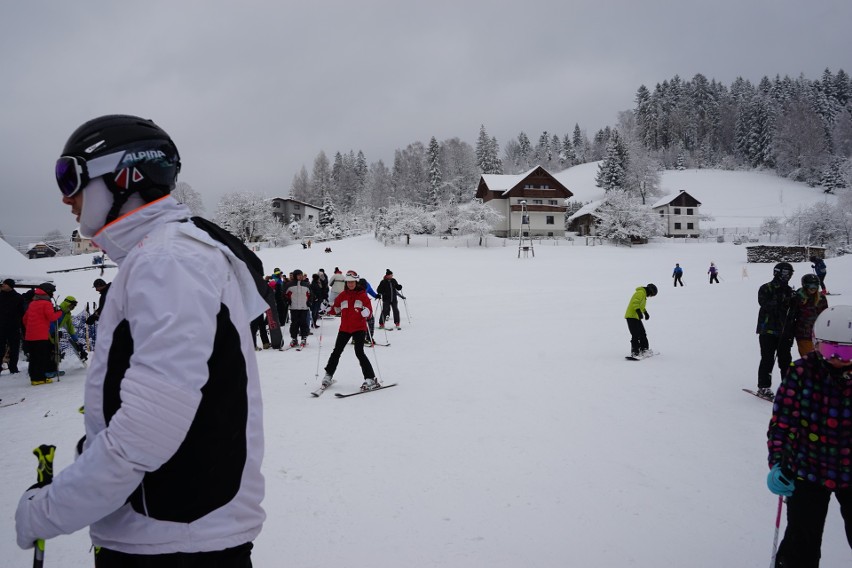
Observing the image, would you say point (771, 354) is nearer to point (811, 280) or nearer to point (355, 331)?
point (811, 280)

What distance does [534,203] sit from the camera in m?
62.1

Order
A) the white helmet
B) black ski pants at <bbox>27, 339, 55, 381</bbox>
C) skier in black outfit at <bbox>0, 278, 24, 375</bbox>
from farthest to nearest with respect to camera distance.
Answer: skier in black outfit at <bbox>0, 278, 24, 375</bbox> < black ski pants at <bbox>27, 339, 55, 381</bbox> < the white helmet

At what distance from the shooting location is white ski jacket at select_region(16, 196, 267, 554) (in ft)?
3.96

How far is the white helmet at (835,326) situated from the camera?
263cm

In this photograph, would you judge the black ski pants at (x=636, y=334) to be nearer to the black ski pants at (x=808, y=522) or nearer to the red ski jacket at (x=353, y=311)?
the red ski jacket at (x=353, y=311)

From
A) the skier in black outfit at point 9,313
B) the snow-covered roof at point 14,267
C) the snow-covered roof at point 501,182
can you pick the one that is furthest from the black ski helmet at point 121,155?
the snow-covered roof at point 501,182

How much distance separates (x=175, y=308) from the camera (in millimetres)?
1260

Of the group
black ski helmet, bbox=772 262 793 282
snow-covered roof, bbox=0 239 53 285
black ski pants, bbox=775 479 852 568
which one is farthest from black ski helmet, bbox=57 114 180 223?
snow-covered roof, bbox=0 239 53 285

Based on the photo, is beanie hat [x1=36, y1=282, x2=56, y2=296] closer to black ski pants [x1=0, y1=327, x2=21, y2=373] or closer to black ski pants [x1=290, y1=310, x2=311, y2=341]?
black ski pants [x1=0, y1=327, x2=21, y2=373]

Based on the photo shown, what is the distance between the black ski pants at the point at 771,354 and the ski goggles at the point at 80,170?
27.7 feet

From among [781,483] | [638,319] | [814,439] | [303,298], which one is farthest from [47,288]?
[638,319]

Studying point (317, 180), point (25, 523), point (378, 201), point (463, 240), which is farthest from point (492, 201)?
point (25, 523)

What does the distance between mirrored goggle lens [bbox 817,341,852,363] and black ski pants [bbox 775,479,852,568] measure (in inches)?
32.5

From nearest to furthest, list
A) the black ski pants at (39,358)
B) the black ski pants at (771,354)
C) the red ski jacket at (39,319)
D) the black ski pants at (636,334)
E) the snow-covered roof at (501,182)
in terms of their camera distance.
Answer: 1. the black ski pants at (771,354)
2. the red ski jacket at (39,319)
3. the black ski pants at (39,358)
4. the black ski pants at (636,334)
5. the snow-covered roof at (501,182)
